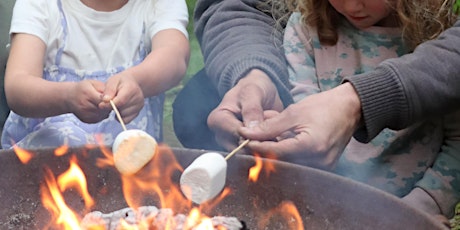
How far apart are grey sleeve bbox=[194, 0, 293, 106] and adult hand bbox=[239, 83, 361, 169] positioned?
371 mm

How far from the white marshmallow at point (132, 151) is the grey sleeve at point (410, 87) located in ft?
1.47

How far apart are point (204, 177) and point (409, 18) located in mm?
739

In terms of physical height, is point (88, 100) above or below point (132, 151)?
below

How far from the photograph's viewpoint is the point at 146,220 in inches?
49.3

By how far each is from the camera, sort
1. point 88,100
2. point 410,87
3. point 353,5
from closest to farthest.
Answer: point 410,87 < point 88,100 < point 353,5

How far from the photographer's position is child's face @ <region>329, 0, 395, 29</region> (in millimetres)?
1653

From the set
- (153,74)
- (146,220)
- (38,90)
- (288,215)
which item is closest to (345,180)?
(288,215)

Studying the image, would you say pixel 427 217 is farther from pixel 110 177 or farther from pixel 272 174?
pixel 110 177

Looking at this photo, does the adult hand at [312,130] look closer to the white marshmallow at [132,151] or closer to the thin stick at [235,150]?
the thin stick at [235,150]

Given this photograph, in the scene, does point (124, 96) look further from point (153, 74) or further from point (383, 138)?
point (383, 138)

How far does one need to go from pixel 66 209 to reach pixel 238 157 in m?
0.34

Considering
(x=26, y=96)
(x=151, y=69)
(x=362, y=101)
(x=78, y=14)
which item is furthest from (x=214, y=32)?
(x=362, y=101)

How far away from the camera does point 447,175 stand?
1.66m

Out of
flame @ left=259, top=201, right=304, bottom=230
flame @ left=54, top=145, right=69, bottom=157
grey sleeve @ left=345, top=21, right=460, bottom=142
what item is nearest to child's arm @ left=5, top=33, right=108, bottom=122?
flame @ left=54, top=145, right=69, bottom=157
